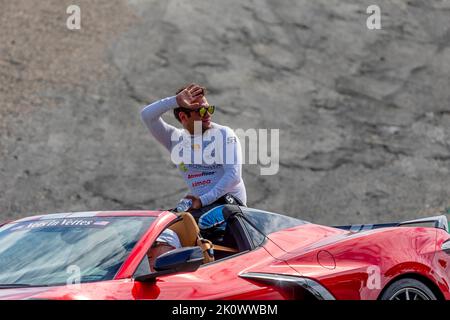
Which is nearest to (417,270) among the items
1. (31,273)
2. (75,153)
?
(31,273)

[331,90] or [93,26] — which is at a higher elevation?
[93,26]

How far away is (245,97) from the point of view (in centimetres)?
1777

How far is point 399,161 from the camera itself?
1675 centimetres

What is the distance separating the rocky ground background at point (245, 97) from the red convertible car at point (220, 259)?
9.26m

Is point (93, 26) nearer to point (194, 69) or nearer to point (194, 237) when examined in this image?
point (194, 69)

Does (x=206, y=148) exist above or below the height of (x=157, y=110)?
below

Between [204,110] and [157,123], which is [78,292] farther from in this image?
[157,123]

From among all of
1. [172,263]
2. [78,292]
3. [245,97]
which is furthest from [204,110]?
[245,97]

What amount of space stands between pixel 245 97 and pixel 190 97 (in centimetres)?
1061

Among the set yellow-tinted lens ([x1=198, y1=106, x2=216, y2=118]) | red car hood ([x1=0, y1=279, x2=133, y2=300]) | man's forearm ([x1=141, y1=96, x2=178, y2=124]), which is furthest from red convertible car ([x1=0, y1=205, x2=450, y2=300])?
man's forearm ([x1=141, y1=96, x2=178, y2=124])

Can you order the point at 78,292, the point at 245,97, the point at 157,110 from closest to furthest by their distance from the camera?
the point at 78,292 < the point at 157,110 < the point at 245,97

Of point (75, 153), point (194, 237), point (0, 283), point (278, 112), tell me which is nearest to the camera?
point (0, 283)

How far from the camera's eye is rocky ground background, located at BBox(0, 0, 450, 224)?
15766 millimetres
